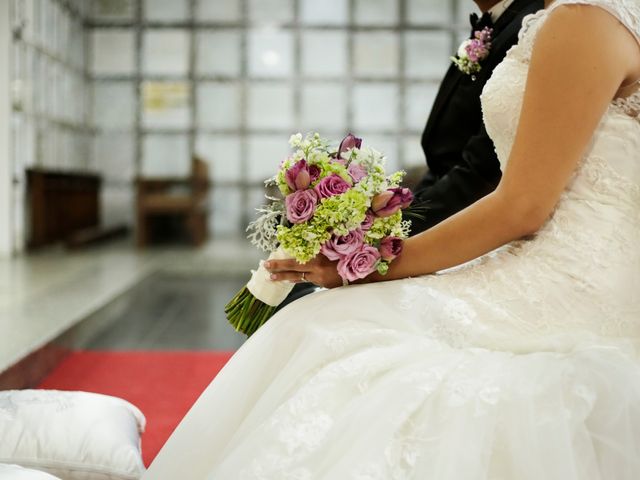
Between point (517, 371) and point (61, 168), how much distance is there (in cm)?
770

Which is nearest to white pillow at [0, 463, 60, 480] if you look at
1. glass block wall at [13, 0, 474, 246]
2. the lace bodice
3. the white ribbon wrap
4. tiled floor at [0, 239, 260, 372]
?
the white ribbon wrap

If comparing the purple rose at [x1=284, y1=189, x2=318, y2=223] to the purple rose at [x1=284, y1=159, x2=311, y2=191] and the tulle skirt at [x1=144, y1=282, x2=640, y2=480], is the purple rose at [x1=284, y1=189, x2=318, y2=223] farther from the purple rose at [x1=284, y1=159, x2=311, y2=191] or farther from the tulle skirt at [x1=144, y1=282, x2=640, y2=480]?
the tulle skirt at [x1=144, y1=282, x2=640, y2=480]

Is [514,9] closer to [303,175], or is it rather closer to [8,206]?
[303,175]

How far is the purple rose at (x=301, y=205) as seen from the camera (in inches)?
56.2

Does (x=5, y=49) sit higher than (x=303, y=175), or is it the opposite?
(x=5, y=49)

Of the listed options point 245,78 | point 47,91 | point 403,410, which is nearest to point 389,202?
point 403,410

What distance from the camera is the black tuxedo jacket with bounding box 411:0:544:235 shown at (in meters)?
2.07

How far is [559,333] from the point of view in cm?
138

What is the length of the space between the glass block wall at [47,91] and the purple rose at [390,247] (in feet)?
20.0

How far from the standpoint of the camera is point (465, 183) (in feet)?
6.90

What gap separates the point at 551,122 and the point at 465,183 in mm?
719

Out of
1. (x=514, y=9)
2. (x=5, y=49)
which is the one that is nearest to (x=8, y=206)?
(x=5, y=49)

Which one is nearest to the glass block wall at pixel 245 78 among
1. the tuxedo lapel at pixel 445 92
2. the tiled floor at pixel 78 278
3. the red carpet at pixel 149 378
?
the tiled floor at pixel 78 278

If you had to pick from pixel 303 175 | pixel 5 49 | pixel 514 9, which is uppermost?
pixel 5 49
